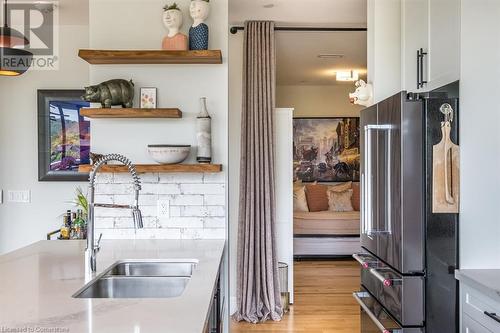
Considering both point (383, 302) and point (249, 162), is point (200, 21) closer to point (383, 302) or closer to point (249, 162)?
point (249, 162)

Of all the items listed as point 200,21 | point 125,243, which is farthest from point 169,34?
point 125,243

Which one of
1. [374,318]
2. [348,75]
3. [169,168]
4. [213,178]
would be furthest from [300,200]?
[169,168]

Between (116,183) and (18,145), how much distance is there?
1.80 m

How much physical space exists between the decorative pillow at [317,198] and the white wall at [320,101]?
1.42 metres

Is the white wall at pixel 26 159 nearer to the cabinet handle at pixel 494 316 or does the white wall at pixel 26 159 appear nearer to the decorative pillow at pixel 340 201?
the cabinet handle at pixel 494 316

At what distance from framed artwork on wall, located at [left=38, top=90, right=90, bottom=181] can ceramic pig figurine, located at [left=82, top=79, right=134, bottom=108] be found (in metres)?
1.52

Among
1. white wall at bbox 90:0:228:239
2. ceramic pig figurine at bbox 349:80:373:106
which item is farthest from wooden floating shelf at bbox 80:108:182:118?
ceramic pig figurine at bbox 349:80:373:106

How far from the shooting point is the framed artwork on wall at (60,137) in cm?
390

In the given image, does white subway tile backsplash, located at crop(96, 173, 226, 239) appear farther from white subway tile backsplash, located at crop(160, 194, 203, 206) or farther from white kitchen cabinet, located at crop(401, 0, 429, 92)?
white kitchen cabinet, located at crop(401, 0, 429, 92)

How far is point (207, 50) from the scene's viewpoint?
2.51 m

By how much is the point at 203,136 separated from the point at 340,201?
5064 mm

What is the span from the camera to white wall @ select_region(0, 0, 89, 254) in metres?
3.91

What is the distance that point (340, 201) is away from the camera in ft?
23.9

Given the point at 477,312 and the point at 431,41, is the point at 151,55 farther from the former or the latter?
the point at 477,312
